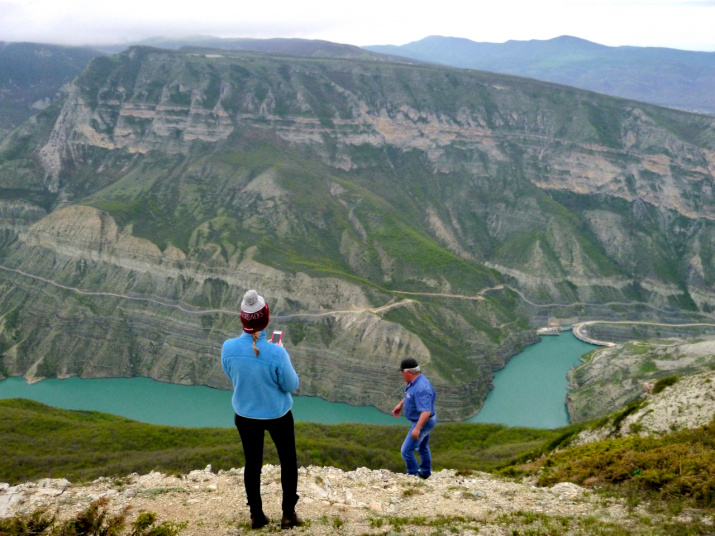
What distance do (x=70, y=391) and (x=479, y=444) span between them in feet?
155

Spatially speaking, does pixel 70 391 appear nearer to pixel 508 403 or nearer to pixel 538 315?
pixel 508 403

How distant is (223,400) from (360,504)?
176 ft

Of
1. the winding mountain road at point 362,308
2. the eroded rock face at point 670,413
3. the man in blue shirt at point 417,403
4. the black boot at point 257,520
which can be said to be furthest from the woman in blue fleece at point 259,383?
the winding mountain road at point 362,308

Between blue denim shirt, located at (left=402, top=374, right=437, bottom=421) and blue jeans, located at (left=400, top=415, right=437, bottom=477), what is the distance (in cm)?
26

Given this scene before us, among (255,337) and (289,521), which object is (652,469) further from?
(255,337)

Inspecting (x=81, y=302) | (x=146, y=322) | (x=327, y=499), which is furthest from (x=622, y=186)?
(x=327, y=499)

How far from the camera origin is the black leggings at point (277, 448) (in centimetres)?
670

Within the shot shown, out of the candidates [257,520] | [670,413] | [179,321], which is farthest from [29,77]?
[257,520]

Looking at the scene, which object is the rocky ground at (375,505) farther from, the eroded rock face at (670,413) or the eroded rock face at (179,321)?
the eroded rock face at (179,321)

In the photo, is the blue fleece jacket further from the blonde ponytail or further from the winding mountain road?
the winding mountain road

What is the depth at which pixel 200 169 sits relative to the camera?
3511 inches

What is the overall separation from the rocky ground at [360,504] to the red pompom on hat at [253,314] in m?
2.78

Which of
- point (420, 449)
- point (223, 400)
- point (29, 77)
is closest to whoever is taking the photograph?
point (420, 449)

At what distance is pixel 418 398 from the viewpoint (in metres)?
9.30
